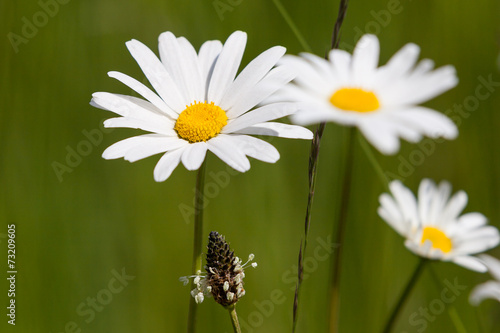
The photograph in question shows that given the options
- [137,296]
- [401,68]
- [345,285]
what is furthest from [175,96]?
[345,285]

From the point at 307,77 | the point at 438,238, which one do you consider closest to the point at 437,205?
the point at 438,238

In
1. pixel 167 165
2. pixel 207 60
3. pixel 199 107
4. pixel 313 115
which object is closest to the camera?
pixel 313 115

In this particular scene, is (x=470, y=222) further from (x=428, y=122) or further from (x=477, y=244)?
(x=428, y=122)

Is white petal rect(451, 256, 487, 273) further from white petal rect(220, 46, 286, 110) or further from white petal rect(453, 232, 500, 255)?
white petal rect(220, 46, 286, 110)

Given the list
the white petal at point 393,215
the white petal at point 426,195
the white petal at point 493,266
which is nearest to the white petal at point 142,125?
the white petal at point 393,215

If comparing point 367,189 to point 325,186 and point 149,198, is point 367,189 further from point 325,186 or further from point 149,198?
point 149,198
